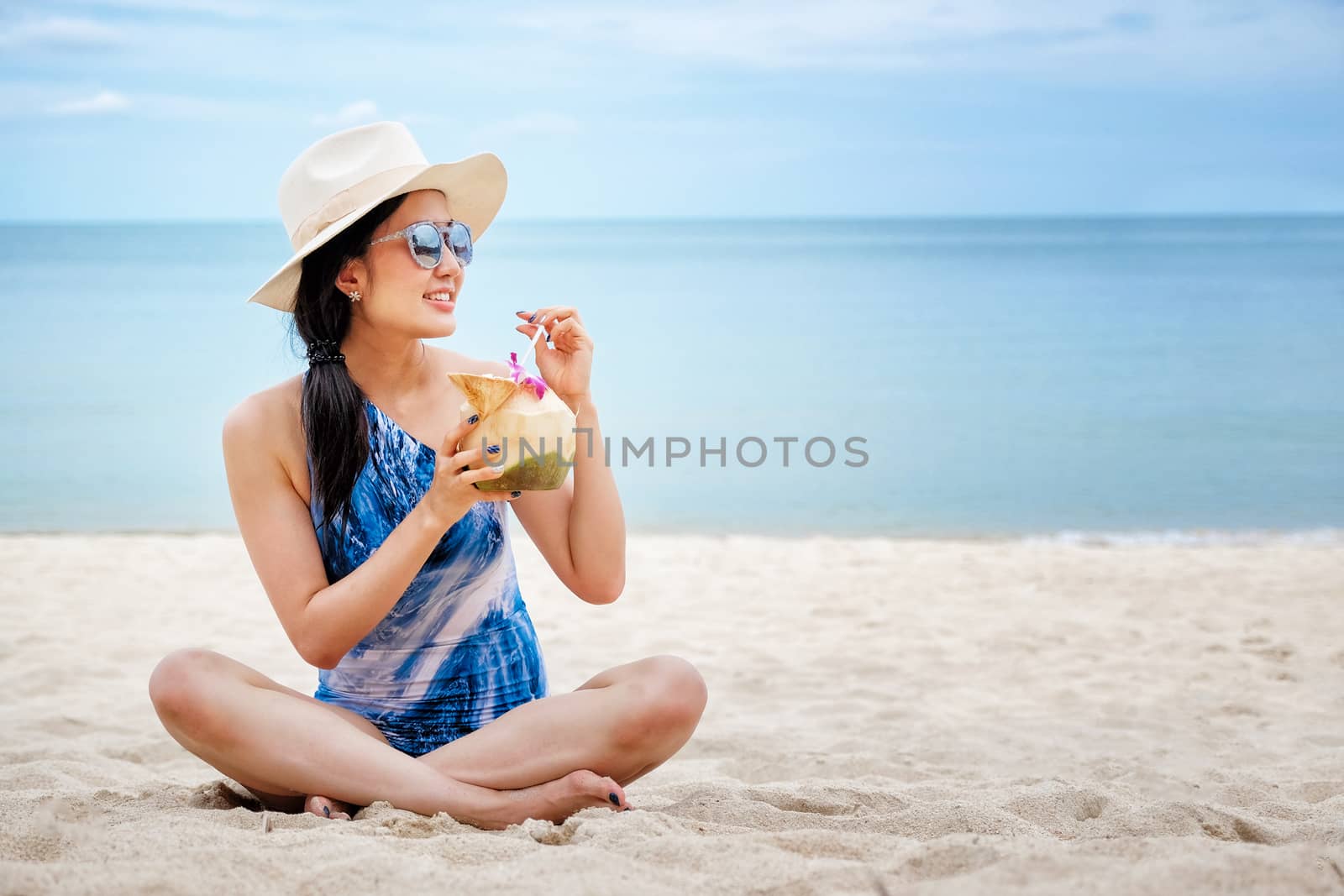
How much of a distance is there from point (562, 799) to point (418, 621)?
0.57 metres

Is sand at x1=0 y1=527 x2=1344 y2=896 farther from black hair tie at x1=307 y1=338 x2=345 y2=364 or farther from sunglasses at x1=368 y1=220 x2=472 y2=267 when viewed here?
sunglasses at x1=368 y1=220 x2=472 y2=267

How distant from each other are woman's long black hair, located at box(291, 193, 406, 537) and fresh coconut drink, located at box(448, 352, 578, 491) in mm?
423

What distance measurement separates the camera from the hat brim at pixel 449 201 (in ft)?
9.09

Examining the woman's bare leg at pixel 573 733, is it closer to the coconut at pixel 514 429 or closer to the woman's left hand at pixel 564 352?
the coconut at pixel 514 429

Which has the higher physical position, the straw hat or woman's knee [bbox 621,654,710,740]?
the straw hat

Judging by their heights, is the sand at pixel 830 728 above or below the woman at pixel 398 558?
below

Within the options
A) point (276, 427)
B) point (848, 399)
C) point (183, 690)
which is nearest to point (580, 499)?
point (276, 427)

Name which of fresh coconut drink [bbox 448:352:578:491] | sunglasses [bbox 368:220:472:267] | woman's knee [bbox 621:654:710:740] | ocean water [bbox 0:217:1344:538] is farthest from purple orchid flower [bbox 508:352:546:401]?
ocean water [bbox 0:217:1344:538]

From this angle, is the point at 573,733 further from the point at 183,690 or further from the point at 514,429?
the point at 183,690

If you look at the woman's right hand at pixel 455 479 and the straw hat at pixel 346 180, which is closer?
the woman's right hand at pixel 455 479

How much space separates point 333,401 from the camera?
2.84m

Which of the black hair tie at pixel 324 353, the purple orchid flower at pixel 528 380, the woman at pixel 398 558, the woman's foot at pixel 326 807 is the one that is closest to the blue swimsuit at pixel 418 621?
the woman at pixel 398 558

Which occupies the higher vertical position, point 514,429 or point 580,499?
point 514,429

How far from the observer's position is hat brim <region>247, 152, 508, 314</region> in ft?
9.09
